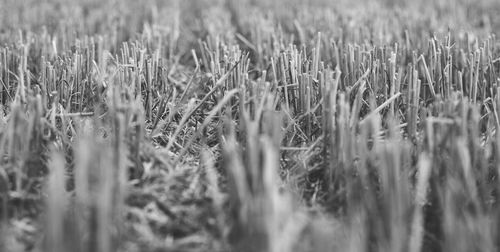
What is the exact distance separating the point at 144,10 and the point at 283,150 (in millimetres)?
2152

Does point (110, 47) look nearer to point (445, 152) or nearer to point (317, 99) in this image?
point (317, 99)

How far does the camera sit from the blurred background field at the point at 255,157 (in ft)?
3.49

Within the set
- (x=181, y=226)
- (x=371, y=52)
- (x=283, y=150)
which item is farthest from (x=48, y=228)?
(x=371, y=52)

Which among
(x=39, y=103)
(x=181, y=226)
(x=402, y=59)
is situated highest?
(x=402, y=59)

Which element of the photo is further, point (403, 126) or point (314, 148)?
point (403, 126)

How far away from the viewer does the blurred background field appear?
106cm

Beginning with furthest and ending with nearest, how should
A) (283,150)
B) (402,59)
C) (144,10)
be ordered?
(144,10)
(402,59)
(283,150)

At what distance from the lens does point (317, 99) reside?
1670 millimetres

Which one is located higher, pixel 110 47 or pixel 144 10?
pixel 144 10

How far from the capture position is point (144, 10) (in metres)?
3.41

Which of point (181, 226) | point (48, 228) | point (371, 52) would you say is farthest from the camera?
point (371, 52)

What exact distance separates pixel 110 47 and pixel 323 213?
1.37 m

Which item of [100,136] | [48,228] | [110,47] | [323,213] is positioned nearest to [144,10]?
[110,47]

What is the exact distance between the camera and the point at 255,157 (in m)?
1.12
